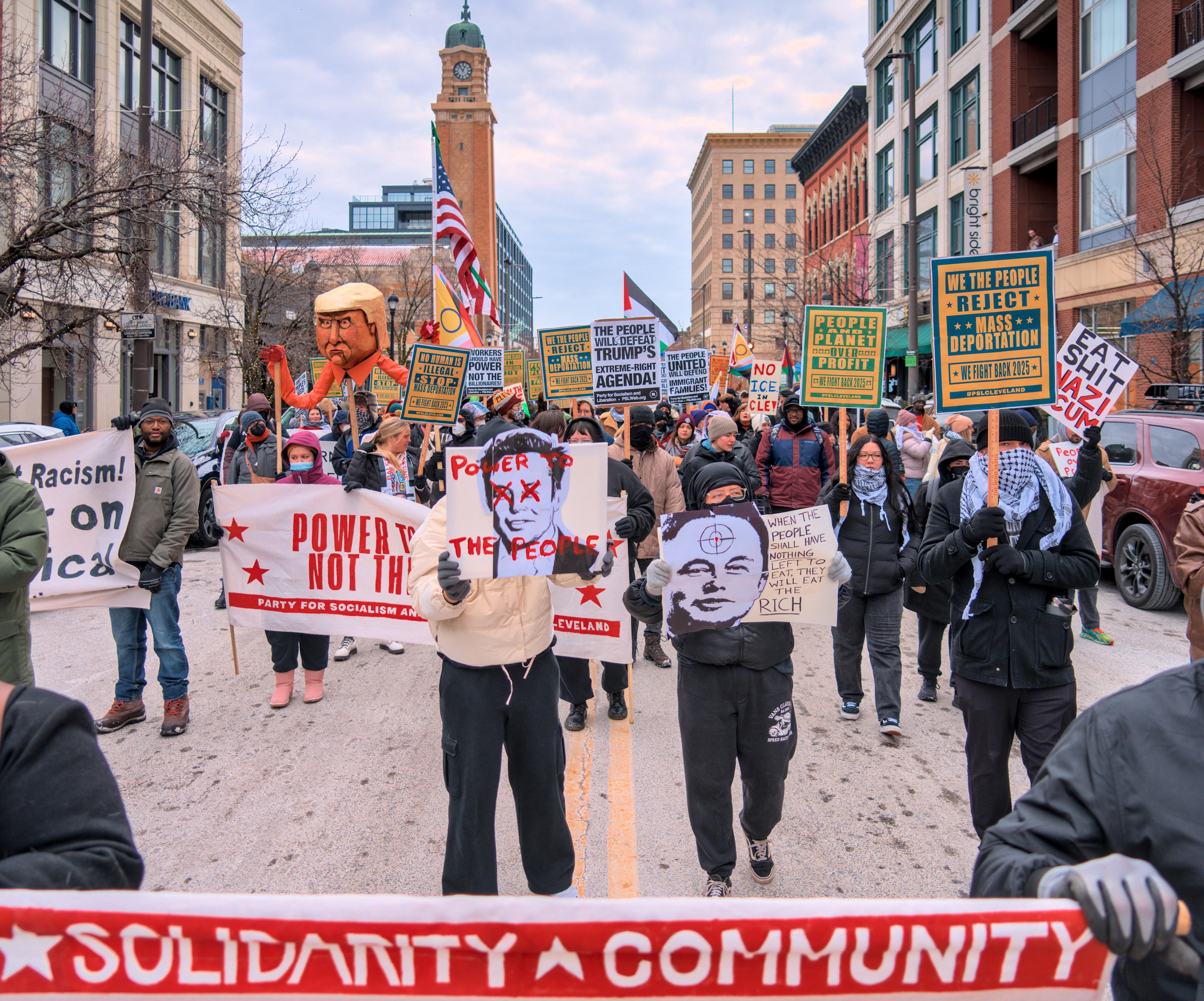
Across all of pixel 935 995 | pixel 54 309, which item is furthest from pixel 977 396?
pixel 54 309

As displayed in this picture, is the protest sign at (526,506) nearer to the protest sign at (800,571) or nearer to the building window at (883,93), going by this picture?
the protest sign at (800,571)

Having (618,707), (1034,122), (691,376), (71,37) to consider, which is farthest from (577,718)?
(1034,122)

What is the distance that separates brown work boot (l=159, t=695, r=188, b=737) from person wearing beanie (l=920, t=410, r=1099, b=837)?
16.2 feet

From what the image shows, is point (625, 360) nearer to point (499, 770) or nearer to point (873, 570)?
point (873, 570)

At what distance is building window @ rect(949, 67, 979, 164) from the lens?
102ft

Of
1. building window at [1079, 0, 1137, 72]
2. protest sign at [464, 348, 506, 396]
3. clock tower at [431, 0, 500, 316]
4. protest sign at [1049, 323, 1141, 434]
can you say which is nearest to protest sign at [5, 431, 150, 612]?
protest sign at [1049, 323, 1141, 434]

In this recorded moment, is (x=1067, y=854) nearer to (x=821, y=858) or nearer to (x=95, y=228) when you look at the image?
(x=821, y=858)

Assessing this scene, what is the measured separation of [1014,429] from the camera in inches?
163

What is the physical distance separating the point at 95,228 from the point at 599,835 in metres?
14.3

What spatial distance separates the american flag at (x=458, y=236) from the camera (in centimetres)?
1227

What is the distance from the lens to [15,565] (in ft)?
12.2

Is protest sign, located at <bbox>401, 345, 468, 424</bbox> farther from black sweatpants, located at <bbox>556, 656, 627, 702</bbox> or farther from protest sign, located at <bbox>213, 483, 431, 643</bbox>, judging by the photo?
black sweatpants, located at <bbox>556, 656, 627, 702</bbox>

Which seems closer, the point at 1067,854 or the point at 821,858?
the point at 1067,854

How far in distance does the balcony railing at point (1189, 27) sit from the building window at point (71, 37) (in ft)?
94.5
